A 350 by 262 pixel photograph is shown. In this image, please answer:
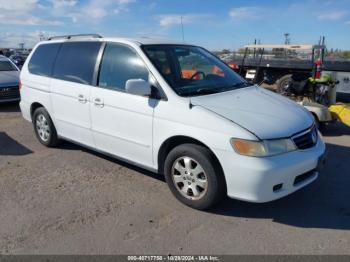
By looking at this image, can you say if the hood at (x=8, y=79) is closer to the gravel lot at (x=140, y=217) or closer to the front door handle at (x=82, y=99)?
the gravel lot at (x=140, y=217)

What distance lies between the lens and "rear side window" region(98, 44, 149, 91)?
4.34 metres

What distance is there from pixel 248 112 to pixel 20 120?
6394 mm

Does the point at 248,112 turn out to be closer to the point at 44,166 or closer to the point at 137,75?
the point at 137,75

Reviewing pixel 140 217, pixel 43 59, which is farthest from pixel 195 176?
pixel 43 59

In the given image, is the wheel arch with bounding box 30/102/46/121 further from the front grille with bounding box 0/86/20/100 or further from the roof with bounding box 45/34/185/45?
the front grille with bounding box 0/86/20/100

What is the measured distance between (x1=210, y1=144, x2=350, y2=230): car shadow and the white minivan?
0.36 metres

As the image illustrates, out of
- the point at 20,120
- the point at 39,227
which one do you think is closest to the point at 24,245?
the point at 39,227

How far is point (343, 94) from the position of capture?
401 inches

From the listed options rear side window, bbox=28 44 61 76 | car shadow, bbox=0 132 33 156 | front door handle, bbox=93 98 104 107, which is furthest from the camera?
car shadow, bbox=0 132 33 156

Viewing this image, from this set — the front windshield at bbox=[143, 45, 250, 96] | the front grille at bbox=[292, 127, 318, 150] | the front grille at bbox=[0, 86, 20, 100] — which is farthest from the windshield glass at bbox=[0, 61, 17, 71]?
the front grille at bbox=[292, 127, 318, 150]

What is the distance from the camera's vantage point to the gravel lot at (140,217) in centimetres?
327

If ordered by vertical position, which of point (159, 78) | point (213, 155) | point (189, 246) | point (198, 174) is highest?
point (159, 78)

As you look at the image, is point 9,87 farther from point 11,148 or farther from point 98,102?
point 98,102

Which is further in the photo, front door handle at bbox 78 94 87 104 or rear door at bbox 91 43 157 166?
front door handle at bbox 78 94 87 104
